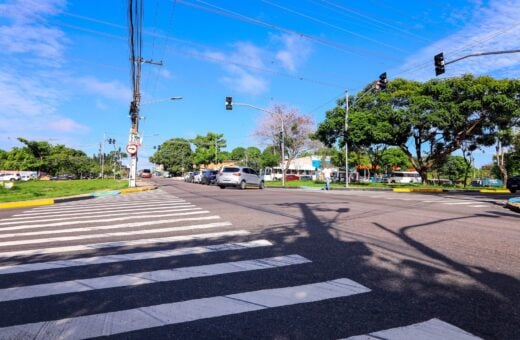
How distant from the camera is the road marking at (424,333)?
8.68 ft

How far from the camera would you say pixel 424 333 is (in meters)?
2.72

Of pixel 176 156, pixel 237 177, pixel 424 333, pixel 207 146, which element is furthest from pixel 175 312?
pixel 176 156

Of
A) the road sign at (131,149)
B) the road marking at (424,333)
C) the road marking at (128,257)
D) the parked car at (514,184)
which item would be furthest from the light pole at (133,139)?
the parked car at (514,184)

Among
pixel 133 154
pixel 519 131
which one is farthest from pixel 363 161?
pixel 133 154

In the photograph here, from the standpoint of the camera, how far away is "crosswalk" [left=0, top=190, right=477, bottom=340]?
9.45 feet

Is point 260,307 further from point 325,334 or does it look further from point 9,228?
point 9,228

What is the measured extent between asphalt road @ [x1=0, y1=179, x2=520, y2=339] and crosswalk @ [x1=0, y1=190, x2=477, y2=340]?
0.02m

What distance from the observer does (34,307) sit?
3.26 meters

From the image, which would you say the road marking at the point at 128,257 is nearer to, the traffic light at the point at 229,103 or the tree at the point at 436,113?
the traffic light at the point at 229,103

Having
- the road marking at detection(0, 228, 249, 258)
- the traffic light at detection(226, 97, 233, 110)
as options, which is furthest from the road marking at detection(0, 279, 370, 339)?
the traffic light at detection(226, 97, 233, 110)

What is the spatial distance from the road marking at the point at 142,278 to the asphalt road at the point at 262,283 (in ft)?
0.06

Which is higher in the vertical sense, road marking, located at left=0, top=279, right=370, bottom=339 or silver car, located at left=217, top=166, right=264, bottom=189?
silver car, located at left=217, top=166, right=264, bottom=189

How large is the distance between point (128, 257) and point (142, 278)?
3.76ft

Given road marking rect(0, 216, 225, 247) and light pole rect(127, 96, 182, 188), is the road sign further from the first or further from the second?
road marking rect(0, 216, 225, 247)
